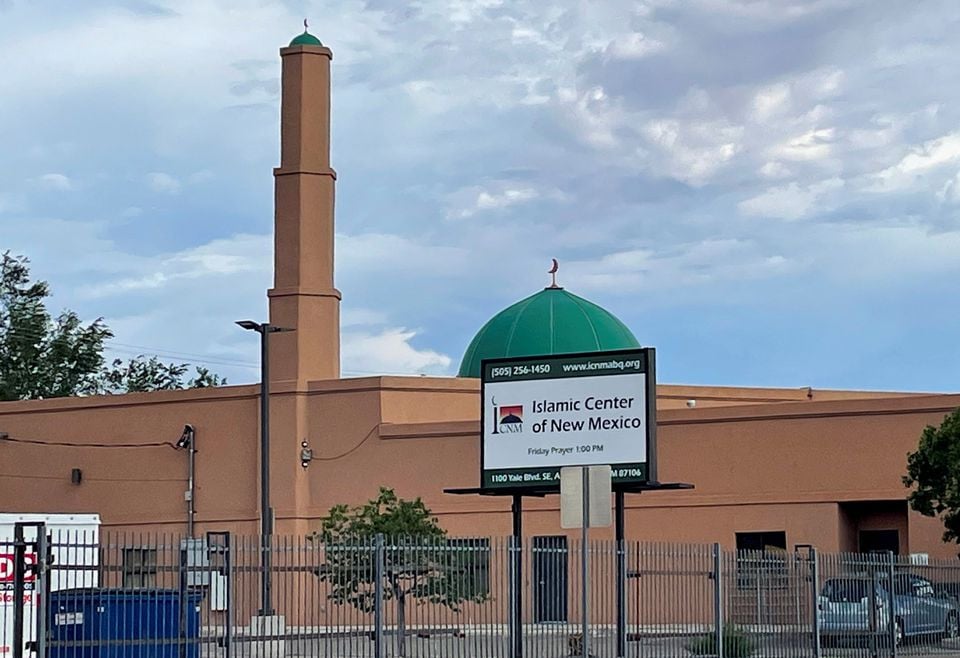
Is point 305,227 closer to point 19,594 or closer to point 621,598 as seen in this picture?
point 621,598

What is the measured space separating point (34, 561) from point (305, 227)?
29354mm

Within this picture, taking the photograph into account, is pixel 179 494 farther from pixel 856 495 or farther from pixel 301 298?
pixel 856 495

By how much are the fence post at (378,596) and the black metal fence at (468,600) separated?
21 millimetres

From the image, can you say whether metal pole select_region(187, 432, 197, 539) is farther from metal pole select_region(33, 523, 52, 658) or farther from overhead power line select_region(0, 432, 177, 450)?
metal pole select_region(33, 523, 52, 658)

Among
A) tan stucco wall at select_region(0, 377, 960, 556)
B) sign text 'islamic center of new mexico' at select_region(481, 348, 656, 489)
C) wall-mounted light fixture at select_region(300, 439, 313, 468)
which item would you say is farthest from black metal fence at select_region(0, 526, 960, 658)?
wall-mounted light fixture at select_region(300, 439, 313, 468)

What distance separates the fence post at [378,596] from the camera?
19.7 m

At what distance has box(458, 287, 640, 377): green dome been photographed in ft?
156

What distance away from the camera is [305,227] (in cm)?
4747

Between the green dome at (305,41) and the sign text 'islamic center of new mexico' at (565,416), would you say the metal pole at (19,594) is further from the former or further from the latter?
the green dome at (305,41)

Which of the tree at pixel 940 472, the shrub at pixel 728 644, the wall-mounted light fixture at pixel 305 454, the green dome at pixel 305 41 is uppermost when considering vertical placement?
the green dome at pixel 305 41

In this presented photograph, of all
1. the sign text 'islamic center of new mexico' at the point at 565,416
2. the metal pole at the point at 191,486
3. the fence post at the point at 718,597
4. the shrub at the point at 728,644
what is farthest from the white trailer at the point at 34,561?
the metal pole at the point at 191,486

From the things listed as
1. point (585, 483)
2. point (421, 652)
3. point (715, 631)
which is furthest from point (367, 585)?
point (715, 631)

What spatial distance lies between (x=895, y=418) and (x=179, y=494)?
1946cm

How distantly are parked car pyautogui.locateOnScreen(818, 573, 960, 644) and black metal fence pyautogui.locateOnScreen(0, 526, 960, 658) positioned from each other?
1.0 inches
